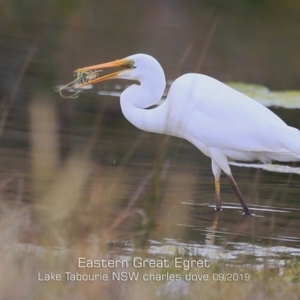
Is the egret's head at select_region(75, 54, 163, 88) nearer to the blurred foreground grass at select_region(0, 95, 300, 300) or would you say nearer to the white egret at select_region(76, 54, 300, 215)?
the white egret at select_region(76, 54, 300, 215)

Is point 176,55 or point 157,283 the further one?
point 176,55

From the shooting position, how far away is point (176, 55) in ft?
23.8

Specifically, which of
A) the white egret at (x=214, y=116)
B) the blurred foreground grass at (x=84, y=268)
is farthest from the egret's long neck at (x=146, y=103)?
the blurred foreground grass at (x=84, y=268)

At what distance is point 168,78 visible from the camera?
21.9ft

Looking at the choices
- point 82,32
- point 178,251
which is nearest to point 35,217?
point 178,251

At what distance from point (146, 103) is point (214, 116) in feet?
1.06

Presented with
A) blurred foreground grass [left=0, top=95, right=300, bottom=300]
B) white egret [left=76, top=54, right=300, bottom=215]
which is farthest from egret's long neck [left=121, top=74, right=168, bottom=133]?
blurred foreground grass [left=0, top=95, right=300, bottom=300]

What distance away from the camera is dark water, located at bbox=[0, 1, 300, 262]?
11.5ft

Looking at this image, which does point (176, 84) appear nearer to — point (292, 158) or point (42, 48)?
point (292, 158)

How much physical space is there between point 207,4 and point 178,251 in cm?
552

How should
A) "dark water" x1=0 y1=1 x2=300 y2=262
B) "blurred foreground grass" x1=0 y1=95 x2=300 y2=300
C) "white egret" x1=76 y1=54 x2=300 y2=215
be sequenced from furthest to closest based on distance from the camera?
"white egret" x1=76 y1=54 x2=300 y2=215 → "dark water" x1=0 y1=1 x2=300 y2=262 → "blurred foreground grass" x1=0 y1=95 x2=300 y2=300

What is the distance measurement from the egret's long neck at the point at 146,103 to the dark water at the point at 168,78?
15 cm

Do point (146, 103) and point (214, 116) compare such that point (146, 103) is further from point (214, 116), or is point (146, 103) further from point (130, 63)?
point (214, 116)

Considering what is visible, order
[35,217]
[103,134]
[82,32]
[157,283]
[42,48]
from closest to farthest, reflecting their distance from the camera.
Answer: [157,283], [35,217], [103,134], [42,48], [82,32]
